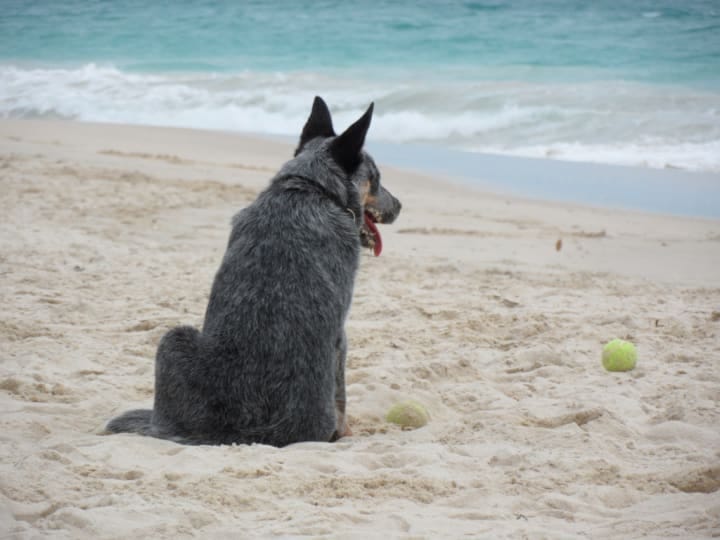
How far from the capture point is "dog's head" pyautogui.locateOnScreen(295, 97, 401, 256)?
451 centimetres

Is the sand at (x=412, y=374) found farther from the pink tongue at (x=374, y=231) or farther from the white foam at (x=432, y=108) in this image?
the white foam at (x=432, y=108)

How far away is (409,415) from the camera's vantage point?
15.5ft

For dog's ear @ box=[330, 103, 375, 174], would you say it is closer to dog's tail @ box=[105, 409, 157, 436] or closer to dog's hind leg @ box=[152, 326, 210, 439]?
dog's hind leg @ box=[152, 326, 210, 439]

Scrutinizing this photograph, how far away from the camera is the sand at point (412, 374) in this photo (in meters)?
3.25

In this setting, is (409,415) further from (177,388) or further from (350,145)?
(350,145)

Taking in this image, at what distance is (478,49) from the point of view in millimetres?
27125

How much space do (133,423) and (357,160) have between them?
70.6 inches

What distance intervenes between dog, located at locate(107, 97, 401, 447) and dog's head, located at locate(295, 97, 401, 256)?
0.02 metres

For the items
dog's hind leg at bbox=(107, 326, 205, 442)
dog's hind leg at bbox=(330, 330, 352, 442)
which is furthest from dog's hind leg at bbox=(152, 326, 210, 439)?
dog's hind leg at bbox=(330, 330, 352, 442)

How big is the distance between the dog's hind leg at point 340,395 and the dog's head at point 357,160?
739 millimetres

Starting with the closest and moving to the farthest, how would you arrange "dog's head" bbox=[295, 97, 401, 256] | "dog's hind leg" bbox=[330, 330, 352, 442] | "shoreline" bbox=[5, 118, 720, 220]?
"dog's hind leg" bbox=[330, 330, 352, 442] → "dog's head" bbox=[295, 97, 401, 256] → "shoreline" bbox=[5, 118, 720, 220]

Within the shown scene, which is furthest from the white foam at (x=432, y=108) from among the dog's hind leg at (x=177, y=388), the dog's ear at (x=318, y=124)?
the dog's hind leg at (x=177, y=388)

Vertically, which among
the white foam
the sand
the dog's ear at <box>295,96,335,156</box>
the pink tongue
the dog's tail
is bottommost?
the dog's tail

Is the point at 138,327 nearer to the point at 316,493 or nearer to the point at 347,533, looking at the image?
the point at 316,493
